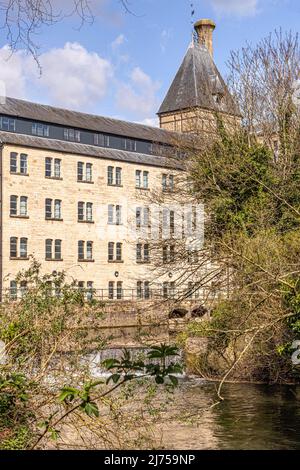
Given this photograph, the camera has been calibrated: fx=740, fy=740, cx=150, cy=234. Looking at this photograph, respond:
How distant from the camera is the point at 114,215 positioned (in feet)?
165

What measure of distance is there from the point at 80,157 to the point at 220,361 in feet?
89.7

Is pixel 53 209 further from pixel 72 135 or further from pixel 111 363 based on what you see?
pixel 111 363

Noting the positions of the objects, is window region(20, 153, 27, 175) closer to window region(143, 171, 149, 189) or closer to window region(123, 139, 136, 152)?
window region(123, 139, 136, 152)

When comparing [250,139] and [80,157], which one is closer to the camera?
[250,139]

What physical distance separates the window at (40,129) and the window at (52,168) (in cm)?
184

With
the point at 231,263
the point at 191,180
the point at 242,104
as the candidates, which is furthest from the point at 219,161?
the point at 231,263

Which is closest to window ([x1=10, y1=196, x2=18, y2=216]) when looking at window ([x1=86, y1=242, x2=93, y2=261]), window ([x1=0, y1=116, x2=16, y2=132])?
window ([x1=0, y1=116, x2=16, y2=132])

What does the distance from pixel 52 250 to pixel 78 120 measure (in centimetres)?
1006

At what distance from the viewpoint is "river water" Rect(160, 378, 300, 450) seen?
14258 mm

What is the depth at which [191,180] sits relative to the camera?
28.0 metres

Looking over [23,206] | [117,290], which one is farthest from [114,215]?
[23,206]

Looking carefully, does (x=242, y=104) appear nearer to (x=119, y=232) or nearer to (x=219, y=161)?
(x=219, y=161)

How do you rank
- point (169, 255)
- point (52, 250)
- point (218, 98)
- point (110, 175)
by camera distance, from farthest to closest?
point (110, 175), point (52, 250), point (218, 98), point (169, 255)

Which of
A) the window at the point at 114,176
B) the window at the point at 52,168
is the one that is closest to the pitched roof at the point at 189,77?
the window at the point at 114,176
